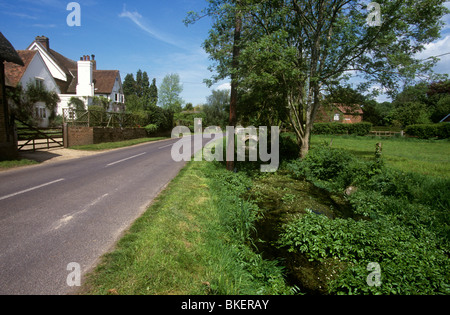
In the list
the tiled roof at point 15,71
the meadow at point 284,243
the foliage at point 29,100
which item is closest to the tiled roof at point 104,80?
the foliage at point 29,100

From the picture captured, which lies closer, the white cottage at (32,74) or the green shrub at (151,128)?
the white cottage at (32,74)

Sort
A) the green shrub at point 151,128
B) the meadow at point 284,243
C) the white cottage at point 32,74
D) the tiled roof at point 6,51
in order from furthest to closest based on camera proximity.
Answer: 1. the green shrub at point 151,128
2. the white cottage at point 32,74
3. the tiled roof at point 6,51
4. the meadow at point 284,243

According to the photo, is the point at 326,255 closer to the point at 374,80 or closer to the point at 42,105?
the point at 374,80

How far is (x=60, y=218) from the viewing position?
539cm

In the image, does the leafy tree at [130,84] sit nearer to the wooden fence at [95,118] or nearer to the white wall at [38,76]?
the white wall at [38,76]

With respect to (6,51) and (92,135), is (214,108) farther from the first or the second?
(6,51)

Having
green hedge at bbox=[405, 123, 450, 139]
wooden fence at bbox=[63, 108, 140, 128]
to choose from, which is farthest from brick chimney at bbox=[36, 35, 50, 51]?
green hedge at bbox=[405, 123, 450, 139]

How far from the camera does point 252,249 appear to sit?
534 cm

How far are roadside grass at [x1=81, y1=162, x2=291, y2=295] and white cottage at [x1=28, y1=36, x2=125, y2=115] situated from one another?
38.4 metres

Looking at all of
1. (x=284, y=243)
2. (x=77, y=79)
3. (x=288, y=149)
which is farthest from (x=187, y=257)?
(x=77, y=79)

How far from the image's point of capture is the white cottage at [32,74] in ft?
89.9

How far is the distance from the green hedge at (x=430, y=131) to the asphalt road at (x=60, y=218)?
1592 inches

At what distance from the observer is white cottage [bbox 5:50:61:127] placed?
89.9ft
